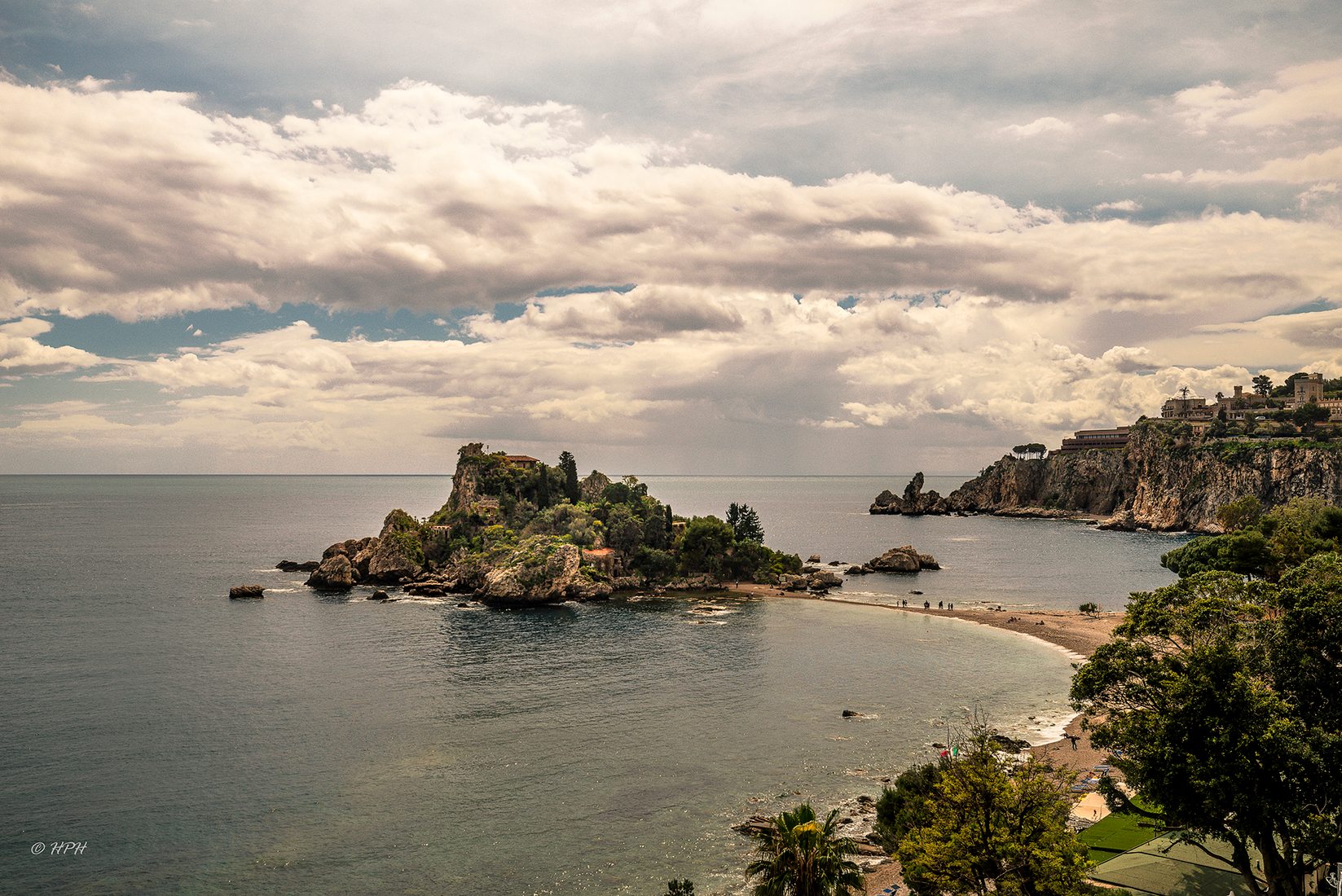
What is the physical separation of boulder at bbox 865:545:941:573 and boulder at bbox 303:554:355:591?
111 metres

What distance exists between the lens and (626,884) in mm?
41906

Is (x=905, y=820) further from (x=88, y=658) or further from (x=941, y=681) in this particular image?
(x=88, y=658)

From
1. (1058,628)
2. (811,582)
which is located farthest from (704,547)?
(1058,628)

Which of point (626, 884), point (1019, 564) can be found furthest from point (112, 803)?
point (1019, 564)

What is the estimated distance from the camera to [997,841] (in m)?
30.0

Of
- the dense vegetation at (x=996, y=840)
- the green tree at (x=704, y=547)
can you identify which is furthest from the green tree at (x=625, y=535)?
the dense vegetation at (x=996, y=840)

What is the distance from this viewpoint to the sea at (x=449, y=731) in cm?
4459

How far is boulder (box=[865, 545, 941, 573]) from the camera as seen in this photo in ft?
546

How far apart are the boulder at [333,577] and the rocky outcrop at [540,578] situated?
92.3 feet

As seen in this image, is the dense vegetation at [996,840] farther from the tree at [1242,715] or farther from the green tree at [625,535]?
the green tree at [625,535]

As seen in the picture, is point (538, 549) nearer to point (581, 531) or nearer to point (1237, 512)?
point (581, 531)

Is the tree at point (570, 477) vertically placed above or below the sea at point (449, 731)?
above

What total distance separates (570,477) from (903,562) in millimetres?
79215

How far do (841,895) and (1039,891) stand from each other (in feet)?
25.7
